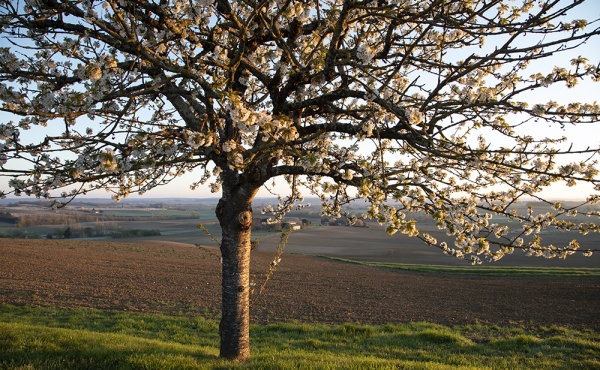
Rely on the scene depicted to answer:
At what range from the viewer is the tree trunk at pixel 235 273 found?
5.90 metres

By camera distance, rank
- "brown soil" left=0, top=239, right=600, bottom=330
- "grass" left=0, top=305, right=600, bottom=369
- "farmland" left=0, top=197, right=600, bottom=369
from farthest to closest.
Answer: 1. "brown soil" left=0, top=239, right=600, bottom=330
2. "farmland" left=0, top=197, right=600, bottom=369
3. "grass" left=0, top=305, right=600, bottom=369

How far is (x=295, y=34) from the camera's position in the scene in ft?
21.0

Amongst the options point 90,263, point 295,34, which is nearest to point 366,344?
point 295,34

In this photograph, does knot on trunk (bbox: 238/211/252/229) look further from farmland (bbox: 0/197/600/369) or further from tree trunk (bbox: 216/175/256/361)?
farmland (bbox: 0/197/600/369)

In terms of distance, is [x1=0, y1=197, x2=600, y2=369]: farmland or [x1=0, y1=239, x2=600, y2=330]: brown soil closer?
[x1=0, y1=197, x2=600, y2=369]: farmland

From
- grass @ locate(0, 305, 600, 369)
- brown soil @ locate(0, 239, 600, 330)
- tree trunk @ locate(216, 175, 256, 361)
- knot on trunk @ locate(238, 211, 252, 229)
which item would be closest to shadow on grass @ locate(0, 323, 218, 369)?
grass @ locate(0, 305, 600, 369)

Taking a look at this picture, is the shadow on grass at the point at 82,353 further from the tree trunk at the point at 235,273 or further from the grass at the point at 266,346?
the tree trunk at the point at 235,273

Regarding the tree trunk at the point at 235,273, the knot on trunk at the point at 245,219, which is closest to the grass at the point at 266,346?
the tree trunk at the point at 235,273

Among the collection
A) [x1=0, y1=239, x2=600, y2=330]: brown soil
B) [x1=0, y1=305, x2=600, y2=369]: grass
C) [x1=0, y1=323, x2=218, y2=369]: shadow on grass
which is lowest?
[x1=0, y1=239, x2=600, y2=330]: brown soil

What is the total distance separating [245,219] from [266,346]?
4549 millimetres

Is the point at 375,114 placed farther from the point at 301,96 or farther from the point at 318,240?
the point at 318,240

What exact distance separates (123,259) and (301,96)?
30230 millimetres

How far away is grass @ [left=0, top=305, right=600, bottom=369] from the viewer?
5.72 meters

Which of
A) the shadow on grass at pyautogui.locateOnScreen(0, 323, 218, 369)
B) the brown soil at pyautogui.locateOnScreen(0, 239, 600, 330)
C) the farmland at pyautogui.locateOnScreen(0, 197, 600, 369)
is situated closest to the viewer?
the shadow on grass at pyautogui.locateOnScreen(0, 323, 218, 369)
